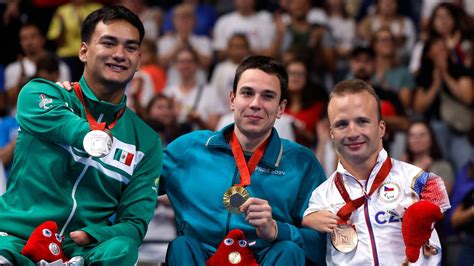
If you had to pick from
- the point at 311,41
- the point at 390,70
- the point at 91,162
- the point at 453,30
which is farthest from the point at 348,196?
the point at 311,41

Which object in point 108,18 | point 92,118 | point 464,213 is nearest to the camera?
point 92,118

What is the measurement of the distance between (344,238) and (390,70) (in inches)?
200

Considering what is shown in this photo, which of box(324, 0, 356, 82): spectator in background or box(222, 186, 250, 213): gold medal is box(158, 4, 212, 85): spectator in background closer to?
box(324, 0, 356, 82): spectator in background

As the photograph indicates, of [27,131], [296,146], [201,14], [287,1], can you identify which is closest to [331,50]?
[287,1]

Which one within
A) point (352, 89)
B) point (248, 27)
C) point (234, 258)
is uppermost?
point (248, 27)

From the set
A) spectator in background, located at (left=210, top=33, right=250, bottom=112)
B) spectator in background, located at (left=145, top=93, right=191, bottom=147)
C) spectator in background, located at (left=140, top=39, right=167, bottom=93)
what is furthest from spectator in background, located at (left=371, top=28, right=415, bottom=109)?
spectator in background, located at (left=140, top=39, right=167, bottom=93)

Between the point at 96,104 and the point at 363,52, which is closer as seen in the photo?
the point at 96,104

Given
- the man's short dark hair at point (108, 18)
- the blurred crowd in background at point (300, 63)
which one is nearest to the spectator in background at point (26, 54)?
the blurred crowd in background at point (300, 63)

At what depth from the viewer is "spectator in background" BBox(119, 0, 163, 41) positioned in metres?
11.0

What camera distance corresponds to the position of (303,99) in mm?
9266

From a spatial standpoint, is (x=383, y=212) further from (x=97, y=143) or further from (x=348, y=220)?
(x=97, y=143)

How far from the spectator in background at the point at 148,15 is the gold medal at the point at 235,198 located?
248 inches

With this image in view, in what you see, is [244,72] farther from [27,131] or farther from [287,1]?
[287,1]

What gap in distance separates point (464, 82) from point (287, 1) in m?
2.46
